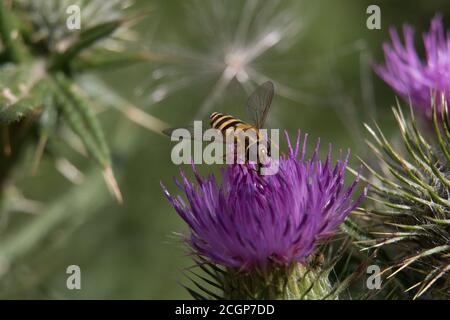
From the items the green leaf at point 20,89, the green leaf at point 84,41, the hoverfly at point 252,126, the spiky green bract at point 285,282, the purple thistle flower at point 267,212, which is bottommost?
the spiky green bract at point 285,282

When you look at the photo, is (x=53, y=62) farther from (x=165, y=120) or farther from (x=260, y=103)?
(x=165, y=120)

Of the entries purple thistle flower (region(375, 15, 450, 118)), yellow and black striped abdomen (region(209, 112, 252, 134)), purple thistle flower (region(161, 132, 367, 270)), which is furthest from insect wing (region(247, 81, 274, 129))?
purple thistle flower (region(375, 15, 450, 118))

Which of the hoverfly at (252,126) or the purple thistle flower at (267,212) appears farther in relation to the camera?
the hoverfly at (252,126)

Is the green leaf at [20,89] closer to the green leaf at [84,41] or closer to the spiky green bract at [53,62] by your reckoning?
the spiky green bract at [53,62]

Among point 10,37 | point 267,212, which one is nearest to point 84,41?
point 10,37

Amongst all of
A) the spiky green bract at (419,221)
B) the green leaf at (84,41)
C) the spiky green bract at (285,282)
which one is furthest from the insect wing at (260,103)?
the green leaf at (84,41)
